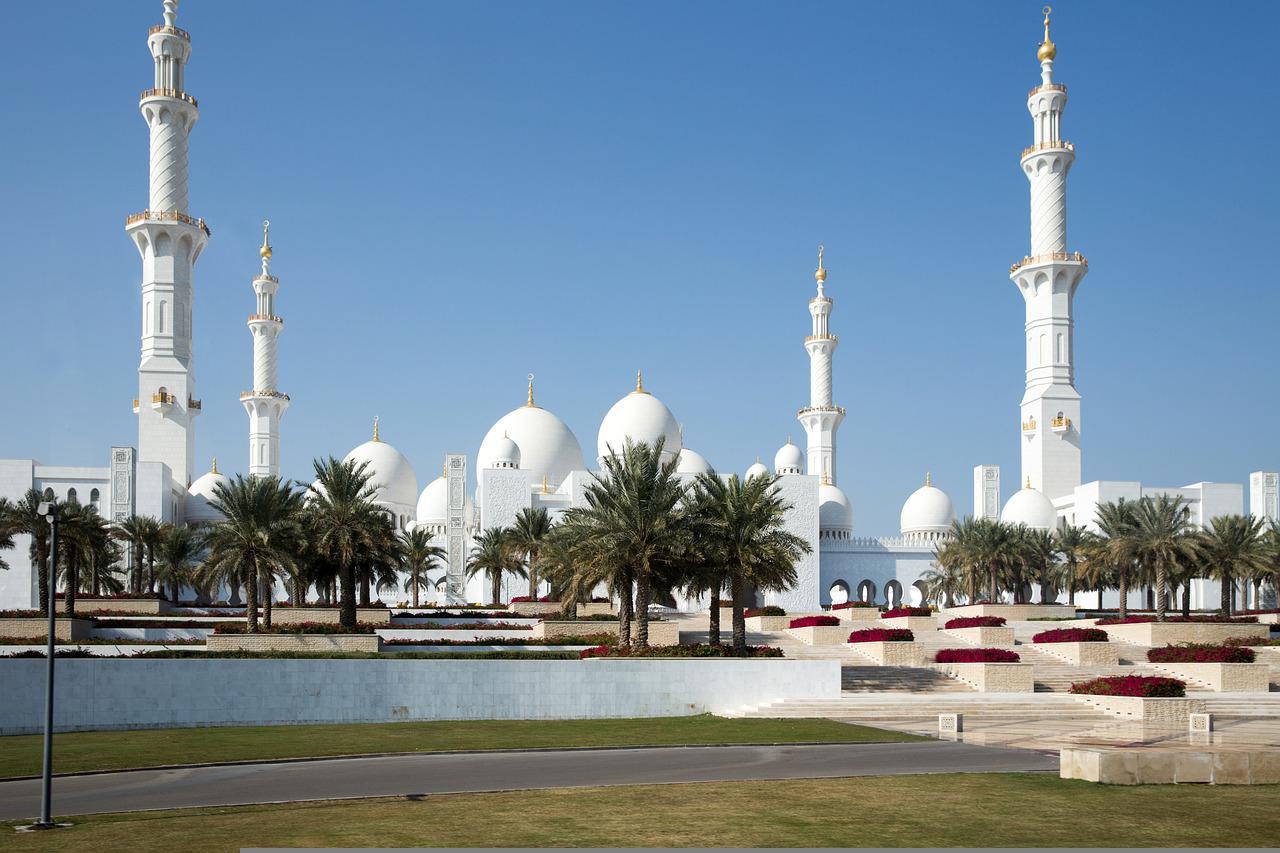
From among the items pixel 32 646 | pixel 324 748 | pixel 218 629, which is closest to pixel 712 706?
pixel 324 748

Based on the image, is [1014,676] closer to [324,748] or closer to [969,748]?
[969,748]

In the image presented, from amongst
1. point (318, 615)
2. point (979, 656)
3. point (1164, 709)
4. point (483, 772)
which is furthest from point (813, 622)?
point (483, 772)

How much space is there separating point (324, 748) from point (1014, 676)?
16.1 metres

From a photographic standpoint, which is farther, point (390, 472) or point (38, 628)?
point (390, 472)

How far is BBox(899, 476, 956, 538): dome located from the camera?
66.7 meters

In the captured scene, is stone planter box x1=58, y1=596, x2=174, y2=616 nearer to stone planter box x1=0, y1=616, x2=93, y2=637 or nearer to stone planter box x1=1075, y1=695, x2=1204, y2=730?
stone planter box x1=0, y1=616, x2=93, y2=637

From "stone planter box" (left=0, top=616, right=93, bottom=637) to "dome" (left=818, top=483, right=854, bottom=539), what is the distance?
39262mm

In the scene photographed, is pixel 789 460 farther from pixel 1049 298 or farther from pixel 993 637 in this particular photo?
pixel 993 637

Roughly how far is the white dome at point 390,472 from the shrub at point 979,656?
37016mm

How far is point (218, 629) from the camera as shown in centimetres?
3022

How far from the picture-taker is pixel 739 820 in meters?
12.5

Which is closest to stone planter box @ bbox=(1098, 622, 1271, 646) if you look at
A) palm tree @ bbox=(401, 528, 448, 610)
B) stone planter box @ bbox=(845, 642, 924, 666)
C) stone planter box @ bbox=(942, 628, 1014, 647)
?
stone planter box @ bbox=(942, 628, 1014, 647)

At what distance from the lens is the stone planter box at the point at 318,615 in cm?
3647

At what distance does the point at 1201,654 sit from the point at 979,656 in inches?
226
